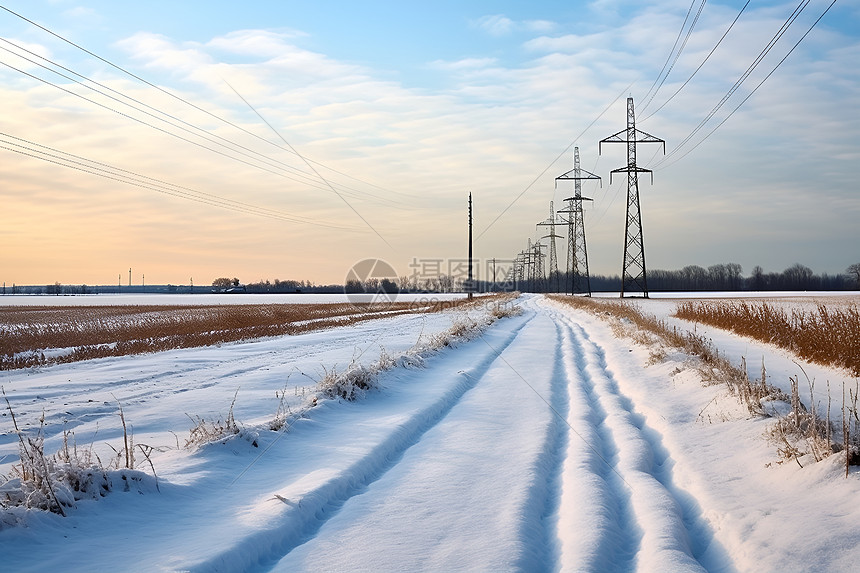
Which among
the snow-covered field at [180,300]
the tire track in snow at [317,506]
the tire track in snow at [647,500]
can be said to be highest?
the snow-covered field at [180,300]

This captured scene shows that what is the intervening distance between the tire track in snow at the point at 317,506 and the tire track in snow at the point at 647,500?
221cm

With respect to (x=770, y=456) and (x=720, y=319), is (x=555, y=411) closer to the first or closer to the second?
(x=770, y=456)

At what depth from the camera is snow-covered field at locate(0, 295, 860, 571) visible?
404 cm

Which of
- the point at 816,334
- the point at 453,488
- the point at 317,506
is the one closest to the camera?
the point at 317,506

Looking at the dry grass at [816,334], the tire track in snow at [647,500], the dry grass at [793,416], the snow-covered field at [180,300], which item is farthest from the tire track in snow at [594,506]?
the snow-covered field at [180,300]

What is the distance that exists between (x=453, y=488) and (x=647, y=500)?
1698 mm

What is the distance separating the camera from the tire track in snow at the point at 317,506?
13.1 feet

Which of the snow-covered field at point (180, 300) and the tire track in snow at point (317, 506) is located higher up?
the snow-covered field at point (180, 300)

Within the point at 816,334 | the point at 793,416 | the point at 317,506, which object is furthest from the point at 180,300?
the point at 793,416

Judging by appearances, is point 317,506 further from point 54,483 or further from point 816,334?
point 816,334

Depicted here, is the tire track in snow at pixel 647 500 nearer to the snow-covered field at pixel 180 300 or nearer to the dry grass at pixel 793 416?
the dry grass at pixel 793 416

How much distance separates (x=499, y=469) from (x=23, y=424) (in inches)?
259

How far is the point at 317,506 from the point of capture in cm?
499

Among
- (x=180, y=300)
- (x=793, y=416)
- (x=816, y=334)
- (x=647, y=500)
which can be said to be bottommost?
(x=647, y=500)
